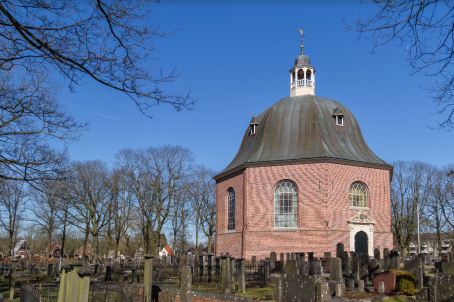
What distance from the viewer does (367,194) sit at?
84.2 feet

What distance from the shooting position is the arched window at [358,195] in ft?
82.8

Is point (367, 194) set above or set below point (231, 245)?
above

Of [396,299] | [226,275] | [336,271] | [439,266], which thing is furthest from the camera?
[439,266]

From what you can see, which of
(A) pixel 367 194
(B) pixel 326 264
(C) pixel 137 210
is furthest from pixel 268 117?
(C) pixel 137 210

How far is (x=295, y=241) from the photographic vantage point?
24203 mm

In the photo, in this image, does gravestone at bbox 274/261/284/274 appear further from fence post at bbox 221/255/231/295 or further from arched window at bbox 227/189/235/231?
arched window at bbox 227/189/235/231

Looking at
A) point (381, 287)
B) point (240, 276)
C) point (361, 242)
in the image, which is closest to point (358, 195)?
point (361, 242)

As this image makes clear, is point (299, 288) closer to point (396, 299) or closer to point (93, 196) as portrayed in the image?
point (396, 299)

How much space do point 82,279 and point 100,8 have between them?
4134 millimetres

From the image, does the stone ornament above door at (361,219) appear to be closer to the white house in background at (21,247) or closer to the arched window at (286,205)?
the arched window at (286,205)

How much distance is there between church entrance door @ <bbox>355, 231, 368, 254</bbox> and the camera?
968 inches

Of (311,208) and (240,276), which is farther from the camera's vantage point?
(311,208)

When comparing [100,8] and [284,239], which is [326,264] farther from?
[100,8]

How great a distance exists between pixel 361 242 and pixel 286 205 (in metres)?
4.92
